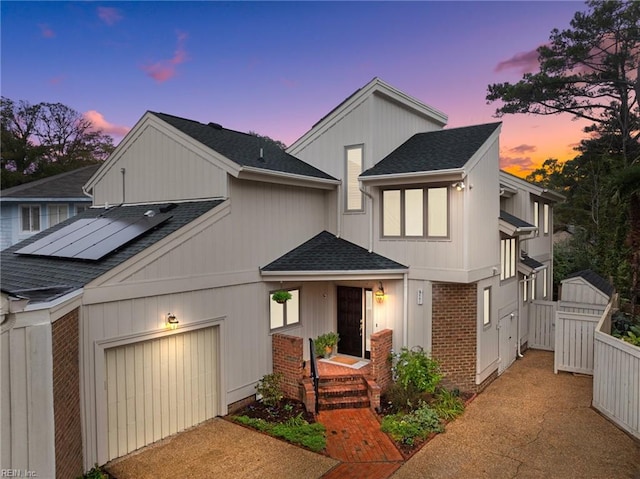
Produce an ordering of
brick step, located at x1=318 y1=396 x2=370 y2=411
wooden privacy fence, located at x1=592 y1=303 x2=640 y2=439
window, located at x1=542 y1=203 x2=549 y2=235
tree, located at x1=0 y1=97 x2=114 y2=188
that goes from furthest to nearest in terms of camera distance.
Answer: tree, located at x1=0 y1=97 x2=114 y2=188, window, located at x1=542 y1=203 x2=549 y2=235, brick step, located at x1=318 y1=396 x2=370 y2=411, wooden privacy fence, located at x1=592 y1=303 x2=640 y2=439

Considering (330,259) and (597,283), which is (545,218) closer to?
(597,283)

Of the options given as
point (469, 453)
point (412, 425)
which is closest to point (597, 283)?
point (469, 453)

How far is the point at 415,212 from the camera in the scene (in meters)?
9.98

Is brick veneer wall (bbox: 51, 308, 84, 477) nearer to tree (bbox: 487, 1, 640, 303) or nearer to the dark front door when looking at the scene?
the dark front door

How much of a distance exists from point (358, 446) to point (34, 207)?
840 inches

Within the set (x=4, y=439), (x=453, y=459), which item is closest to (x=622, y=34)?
(x=453, y=459)

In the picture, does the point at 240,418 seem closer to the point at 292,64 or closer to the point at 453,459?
the point at 453,459

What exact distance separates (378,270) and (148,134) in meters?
6.96

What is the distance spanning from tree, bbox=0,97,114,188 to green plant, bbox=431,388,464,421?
3276 centimetres

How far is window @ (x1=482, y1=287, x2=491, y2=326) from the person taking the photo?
1043cm

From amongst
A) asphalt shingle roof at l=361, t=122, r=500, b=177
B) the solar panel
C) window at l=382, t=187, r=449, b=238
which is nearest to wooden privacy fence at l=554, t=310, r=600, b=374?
window at l=382, t=187, r=449, b=238

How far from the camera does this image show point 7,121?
31.3 meters

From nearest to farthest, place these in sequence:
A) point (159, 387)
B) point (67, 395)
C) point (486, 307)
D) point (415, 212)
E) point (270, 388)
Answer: point (67, 395) → point (159, 387) → point (270, 388) → point (415, 212) → point (486, 307)

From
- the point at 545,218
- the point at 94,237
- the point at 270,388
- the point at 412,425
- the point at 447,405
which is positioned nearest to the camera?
the point at 412,425
